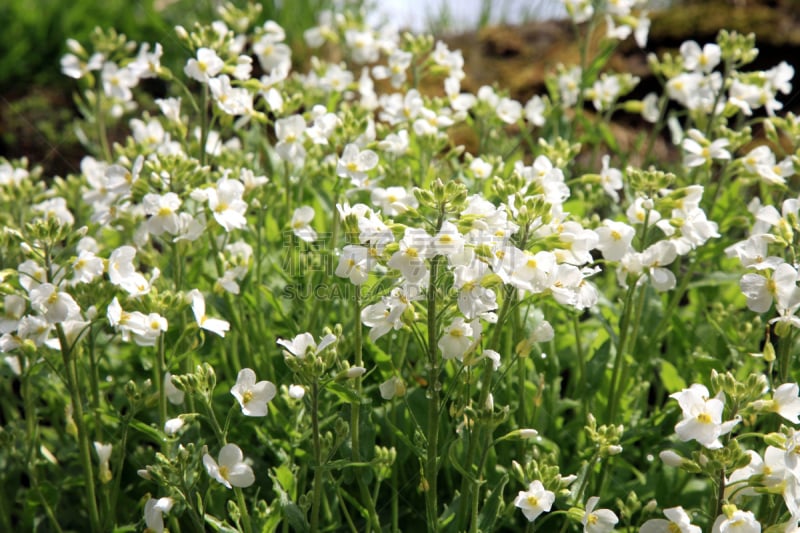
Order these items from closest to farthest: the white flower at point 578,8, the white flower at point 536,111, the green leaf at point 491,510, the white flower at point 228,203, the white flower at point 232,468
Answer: the white flower at point 232,468, the green leaf at point 491,510, the white flower at point 228,203, the white flower at point 578,8, the white flower at point 536,111

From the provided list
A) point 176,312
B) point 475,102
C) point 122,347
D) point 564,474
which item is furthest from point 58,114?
point 564,474

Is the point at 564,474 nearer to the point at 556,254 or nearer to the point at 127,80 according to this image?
the point at 556,254

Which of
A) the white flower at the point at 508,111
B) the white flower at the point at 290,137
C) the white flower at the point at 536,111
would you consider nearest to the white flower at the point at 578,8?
the white flower at the point at 536,111

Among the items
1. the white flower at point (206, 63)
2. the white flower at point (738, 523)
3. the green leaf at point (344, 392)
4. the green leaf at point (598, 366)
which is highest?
the white flower at point (206, 63)

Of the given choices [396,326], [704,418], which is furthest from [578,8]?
[704,418]

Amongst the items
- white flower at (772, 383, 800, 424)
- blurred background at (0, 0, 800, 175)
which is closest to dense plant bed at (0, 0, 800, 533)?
white flower at (772, 383, 800, 424)

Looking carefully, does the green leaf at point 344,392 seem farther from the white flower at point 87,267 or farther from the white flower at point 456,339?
the white flower at point 87,267

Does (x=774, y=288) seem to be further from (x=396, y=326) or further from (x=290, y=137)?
A: (x=290, y=137)

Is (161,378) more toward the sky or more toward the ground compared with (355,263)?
more toward the ground
